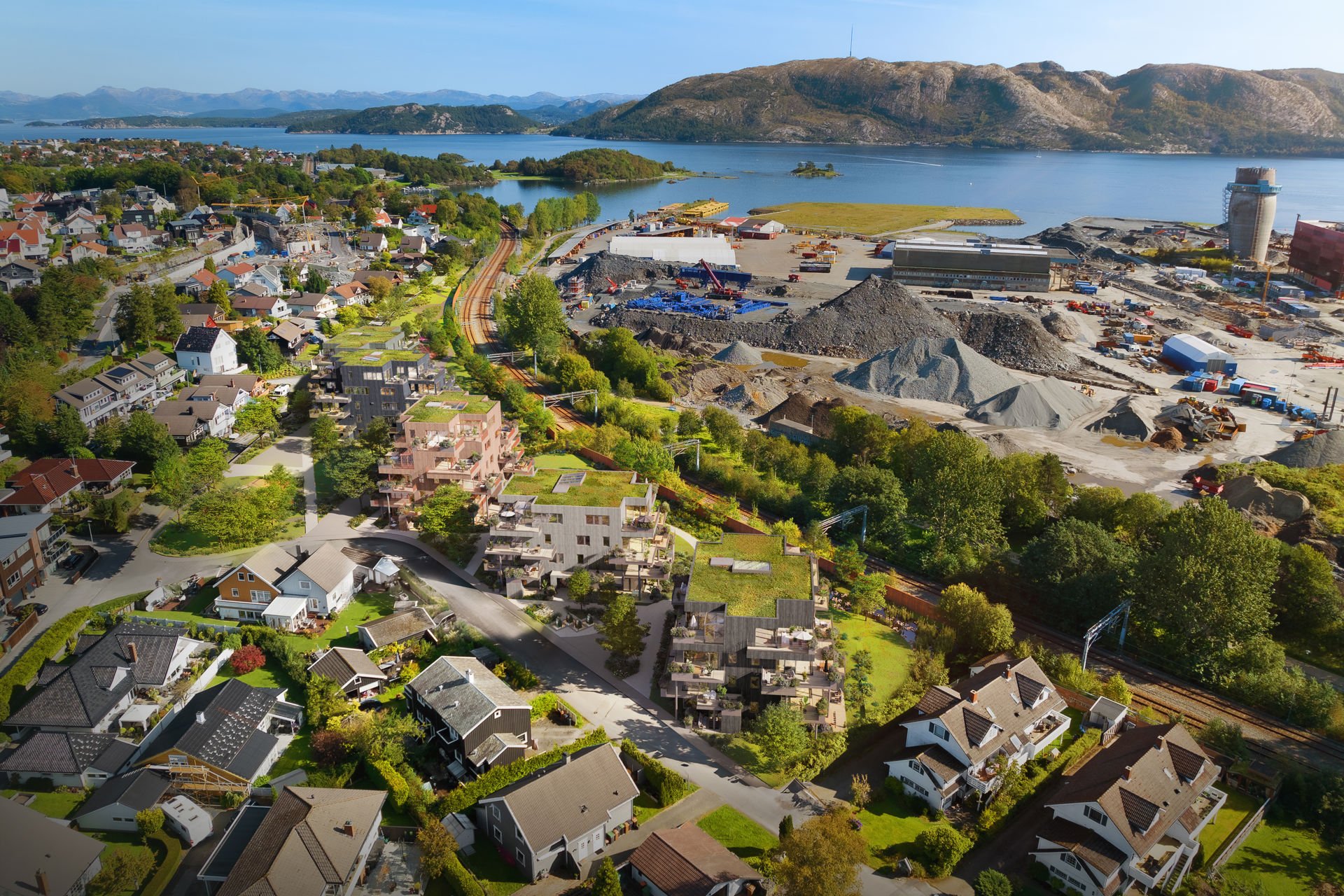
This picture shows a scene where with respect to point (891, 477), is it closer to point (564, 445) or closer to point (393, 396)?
point (564, 445)

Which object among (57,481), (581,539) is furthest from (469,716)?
(57,481)

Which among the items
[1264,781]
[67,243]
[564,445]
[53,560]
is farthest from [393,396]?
[67,243]

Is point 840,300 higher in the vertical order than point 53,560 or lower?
higher

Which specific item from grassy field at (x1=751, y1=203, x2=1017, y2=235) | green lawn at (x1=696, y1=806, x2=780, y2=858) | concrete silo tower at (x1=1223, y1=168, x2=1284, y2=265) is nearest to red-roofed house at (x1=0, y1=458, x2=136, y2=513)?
green lawn at (x1=696, y1=806, x2=780, y2=858)

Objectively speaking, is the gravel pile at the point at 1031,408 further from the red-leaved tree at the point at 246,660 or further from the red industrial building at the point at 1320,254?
the red industrial building at the point at 1320,254

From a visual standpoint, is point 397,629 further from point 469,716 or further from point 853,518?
point 853,518
